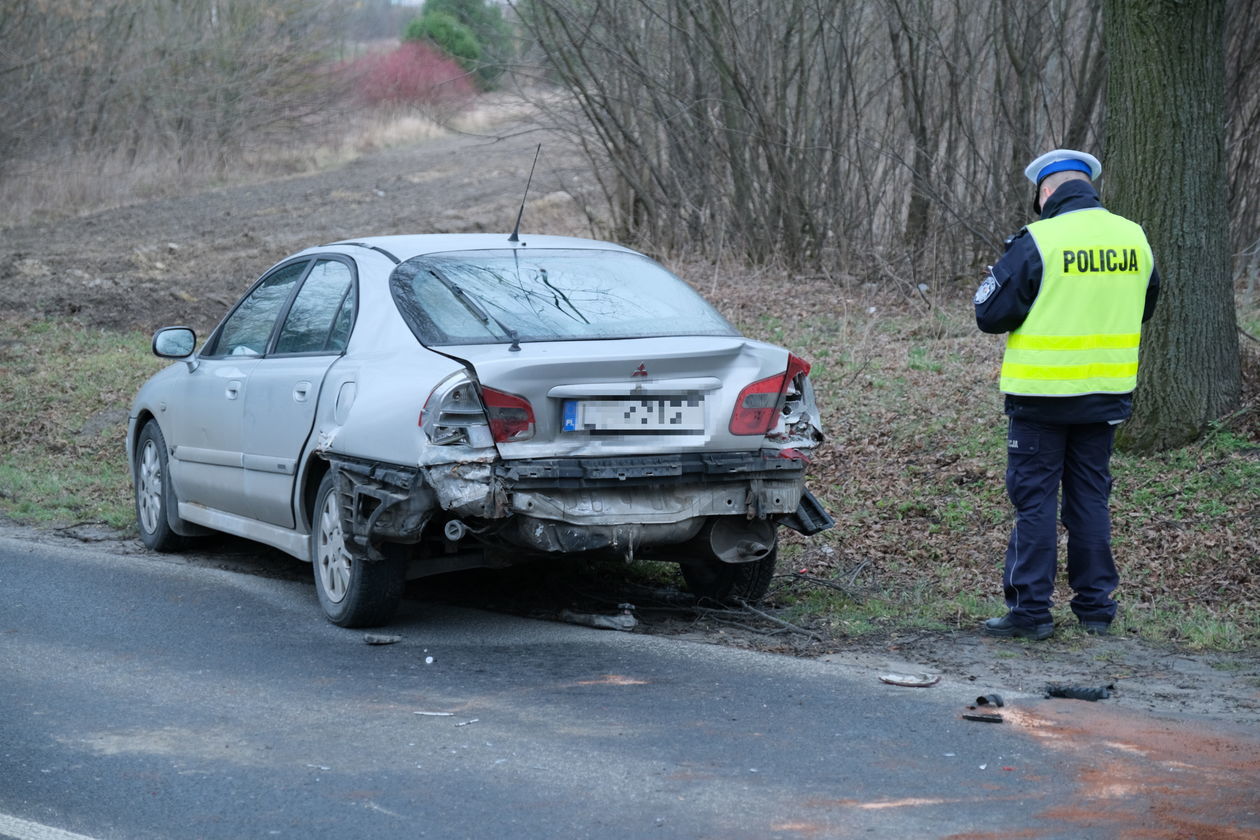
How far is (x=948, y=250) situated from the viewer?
15.1 m

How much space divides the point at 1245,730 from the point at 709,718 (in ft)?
5.76

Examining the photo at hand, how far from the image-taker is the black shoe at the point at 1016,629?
5988mm

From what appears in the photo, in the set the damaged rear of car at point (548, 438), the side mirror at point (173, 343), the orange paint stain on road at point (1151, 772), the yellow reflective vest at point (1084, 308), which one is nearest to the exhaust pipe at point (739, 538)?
the damaged rear of car at point (548, 438)

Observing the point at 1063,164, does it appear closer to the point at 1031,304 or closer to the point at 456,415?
the point at 1031,304

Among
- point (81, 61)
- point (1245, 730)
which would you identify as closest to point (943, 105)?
point (1245, 730)

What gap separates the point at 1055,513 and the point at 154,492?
4867 millimetres

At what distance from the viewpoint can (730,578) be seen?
6570mm

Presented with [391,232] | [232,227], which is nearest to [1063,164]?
[391,232]

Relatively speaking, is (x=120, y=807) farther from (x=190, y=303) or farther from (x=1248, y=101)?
(x=190, y=303)

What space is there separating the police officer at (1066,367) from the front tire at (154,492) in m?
4.44

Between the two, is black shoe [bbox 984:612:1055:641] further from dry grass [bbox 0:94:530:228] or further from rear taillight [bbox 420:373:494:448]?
dry grass [bbox 0:94:530:228]

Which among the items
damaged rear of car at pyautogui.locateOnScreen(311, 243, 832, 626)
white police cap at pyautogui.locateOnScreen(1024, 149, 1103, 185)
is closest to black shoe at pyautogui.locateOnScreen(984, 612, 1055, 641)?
damaged rear of car at pyautogui.locateOnScreen(311, 243, 832, 626)

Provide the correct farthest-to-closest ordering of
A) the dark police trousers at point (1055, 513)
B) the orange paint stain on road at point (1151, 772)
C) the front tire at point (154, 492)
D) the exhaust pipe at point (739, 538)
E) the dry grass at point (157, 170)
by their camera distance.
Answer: the dry grass at point (157, 170)
the front tire at point (154, 492)
the exhaust pipe at point (739, 538)
the dark police trousers at point (1055, 513)
the orange paint stain on road at point (1151, 772)

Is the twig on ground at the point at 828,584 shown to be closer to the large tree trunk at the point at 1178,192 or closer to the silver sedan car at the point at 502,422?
the silver sedan car at the point at 502,422
